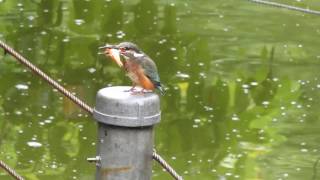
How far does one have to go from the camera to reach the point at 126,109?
174cm

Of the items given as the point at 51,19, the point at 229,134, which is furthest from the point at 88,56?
the point at 229,134

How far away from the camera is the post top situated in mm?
1733

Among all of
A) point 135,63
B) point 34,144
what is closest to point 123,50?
point 135,63

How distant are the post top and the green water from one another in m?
2.84

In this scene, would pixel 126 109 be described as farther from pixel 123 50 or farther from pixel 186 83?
pixel 186 83

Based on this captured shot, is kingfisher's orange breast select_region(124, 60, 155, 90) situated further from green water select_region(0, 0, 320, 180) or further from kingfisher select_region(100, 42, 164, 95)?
green water select_region(0, 0, 320, 180)

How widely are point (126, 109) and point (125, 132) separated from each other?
48 millimetres

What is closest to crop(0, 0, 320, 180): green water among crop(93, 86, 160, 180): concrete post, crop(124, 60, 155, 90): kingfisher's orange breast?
crop(124, 60, 155, 90): kingfisher's orange breast

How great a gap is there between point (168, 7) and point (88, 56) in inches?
85.8

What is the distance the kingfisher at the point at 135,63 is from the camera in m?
1.93

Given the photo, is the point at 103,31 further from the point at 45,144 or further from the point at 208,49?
the point at 45,144

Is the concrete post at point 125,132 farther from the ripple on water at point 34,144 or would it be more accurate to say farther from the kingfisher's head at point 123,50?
the ripple on water at point 34,144

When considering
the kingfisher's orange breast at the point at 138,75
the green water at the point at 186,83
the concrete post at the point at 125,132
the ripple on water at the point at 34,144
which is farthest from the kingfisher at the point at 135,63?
the ripple on water at the point at 34,144

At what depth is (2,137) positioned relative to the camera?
5117mm
